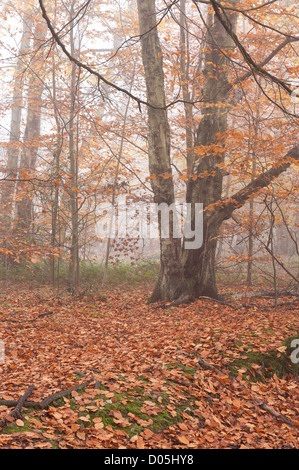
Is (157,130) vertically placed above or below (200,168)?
above

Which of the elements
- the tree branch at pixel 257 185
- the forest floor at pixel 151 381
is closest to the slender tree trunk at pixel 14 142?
the forest floor at pixel 151 381

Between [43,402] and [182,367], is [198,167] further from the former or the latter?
[43,402]

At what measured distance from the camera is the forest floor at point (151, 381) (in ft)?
10.8

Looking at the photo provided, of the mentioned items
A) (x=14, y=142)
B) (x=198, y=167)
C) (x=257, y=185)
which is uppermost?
(x=14, y=142)

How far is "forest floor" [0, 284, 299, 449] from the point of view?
330cm

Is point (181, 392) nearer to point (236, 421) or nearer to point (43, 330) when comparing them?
point (236, 421)

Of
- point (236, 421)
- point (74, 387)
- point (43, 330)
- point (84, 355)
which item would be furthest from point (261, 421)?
point (43, 330)

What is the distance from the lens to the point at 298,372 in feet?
17.9

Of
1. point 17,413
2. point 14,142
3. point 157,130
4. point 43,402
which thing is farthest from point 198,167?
point 14,142

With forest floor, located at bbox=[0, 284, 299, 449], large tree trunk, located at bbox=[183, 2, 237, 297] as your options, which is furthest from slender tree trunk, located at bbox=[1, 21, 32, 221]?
forest floor, located at bbox=[0, 284, 299, 449]

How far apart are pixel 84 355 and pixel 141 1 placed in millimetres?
7829

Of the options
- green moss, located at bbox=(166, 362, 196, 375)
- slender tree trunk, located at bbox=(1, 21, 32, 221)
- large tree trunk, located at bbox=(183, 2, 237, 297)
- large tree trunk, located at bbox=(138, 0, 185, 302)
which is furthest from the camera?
slender tree trunk, located at bbox=(1, 21, 32, 221)

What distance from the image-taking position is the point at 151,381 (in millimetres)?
4316

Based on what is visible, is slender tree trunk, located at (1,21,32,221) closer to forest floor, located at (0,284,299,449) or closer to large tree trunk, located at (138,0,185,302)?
large tree trunk, located at (138,0,185,302)
